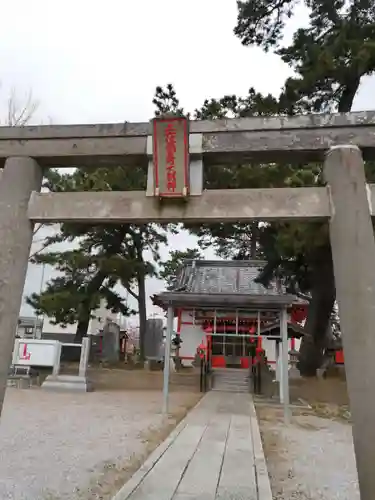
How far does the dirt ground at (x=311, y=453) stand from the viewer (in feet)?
17.6

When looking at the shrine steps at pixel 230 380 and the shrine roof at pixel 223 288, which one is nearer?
the shrine roof at pixel 223 288

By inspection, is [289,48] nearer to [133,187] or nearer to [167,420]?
[133,187]

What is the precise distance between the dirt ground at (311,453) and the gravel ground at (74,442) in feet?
6.90

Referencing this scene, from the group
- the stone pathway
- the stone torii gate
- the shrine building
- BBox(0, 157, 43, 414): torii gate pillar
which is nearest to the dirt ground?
the stone pathway

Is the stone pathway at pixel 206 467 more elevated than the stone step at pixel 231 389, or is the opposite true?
the stone step at pixel 231 389

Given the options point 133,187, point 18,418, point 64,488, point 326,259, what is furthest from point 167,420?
point 133,187

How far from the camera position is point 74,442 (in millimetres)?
7656

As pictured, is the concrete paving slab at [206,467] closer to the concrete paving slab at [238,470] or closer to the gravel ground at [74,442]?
the concrete paving slab at [238,470]

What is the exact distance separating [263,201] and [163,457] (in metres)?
4.36

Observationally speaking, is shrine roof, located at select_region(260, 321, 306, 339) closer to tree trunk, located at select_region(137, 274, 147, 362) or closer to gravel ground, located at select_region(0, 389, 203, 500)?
gravel ground, located at select_region(0, 389, 203, 500)

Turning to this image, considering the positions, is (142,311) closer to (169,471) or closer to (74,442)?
(74,442)

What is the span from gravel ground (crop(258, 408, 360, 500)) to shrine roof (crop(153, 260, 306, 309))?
138 inches

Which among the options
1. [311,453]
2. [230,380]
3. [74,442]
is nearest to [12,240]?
[74,442]

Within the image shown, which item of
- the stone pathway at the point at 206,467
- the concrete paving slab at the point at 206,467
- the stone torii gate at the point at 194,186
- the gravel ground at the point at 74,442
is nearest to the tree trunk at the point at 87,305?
the gravel ground at the point at 74,442
